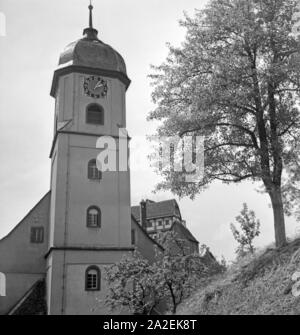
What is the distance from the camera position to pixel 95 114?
31609mm

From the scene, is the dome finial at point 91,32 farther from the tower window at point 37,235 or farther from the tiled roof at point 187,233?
the tiled roof at point 187,233

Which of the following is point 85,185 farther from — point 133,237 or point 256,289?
point 256,289

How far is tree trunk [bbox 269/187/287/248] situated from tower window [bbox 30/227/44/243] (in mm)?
18355

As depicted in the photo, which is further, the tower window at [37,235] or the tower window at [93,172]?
the tower window at [37,235]

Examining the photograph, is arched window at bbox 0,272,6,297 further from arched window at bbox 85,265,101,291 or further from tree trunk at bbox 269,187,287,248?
tree trunk at bbox 269,187,287,248

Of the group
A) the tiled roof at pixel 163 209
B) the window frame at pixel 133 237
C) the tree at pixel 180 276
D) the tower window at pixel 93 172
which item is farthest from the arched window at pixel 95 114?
the tiled roof at pixel 163 209

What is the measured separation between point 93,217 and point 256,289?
1675 cm

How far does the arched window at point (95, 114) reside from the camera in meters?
31.4

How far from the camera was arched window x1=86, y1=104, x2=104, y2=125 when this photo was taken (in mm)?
31391

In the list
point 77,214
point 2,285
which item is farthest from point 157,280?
point 2,285

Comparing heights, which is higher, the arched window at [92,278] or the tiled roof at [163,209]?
the tiled roof at [163,209]

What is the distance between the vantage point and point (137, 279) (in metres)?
19.1

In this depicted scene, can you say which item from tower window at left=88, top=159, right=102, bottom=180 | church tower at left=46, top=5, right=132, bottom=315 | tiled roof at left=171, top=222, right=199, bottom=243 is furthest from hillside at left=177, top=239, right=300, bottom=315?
tiled roof at left=171, top=222, right=199, bottom=243

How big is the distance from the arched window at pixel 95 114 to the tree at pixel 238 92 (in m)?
13.7
